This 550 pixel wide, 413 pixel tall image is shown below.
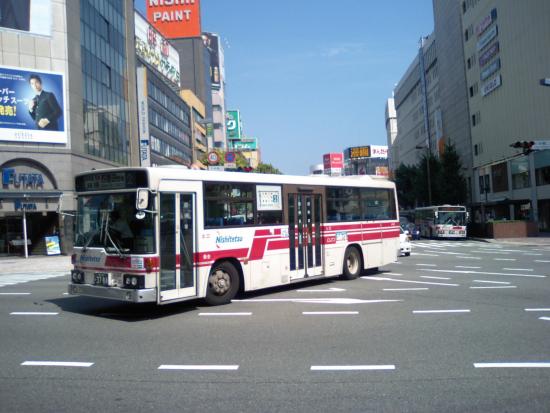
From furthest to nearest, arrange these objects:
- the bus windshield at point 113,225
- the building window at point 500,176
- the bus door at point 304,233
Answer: the building window at point 500,176 < the bus door at point 304,233 < the bus windshield at point 113,225

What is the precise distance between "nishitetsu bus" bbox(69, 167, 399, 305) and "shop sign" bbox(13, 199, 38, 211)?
24.8m

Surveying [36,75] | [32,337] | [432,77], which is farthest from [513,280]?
[432,77]

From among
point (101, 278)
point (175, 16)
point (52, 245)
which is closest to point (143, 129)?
point (52, 245)

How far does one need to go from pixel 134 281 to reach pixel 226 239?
2.36 metres

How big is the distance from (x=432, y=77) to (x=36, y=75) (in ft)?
233

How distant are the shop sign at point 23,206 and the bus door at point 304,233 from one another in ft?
82.6

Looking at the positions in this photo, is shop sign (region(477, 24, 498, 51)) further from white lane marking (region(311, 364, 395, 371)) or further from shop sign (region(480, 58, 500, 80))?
white lane marking (region(311, 364, 395, 371))

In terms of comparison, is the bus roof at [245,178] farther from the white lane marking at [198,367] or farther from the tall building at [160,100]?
the tall building at [160,100]

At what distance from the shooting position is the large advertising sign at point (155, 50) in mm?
58719

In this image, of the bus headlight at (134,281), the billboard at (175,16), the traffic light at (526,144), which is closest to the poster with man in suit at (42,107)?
the bus headlight at (134,281)

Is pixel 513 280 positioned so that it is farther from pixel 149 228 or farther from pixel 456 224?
pixel 456 224

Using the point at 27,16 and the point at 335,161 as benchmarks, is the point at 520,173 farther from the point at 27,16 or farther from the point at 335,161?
the point at 335,161

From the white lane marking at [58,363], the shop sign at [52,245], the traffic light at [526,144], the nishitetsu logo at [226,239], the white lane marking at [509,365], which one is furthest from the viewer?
the shop sign at [52,245]

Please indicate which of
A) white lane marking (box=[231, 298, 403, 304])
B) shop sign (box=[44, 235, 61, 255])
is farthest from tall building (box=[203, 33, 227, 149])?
white lane marking (box=[231, 298, 403, 304])
